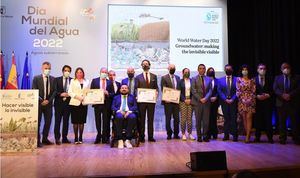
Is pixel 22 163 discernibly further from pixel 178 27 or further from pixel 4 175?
pixel 178 27

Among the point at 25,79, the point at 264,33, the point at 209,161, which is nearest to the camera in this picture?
the point at 209,161

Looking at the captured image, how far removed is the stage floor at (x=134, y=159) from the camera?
12.5 feet

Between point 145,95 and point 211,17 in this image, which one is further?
point 211,17

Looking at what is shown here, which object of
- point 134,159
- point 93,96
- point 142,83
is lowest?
point 134,159

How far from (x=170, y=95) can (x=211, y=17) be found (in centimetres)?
273

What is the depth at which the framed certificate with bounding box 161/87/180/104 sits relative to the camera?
6.45 m

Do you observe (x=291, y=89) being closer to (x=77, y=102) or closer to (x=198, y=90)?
(x=198, y=90)

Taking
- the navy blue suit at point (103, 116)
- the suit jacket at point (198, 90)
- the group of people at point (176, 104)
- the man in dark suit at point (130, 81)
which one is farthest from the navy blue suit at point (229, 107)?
the navy blue suit at point (103, 116)

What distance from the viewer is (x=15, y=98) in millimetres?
5219

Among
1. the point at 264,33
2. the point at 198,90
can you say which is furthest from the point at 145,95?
the point at 264,33

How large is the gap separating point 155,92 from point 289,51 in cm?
322

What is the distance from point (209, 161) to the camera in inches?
144

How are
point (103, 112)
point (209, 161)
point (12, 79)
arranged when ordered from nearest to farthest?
point (209, 161)
point (103, 112)
point (12, 79)

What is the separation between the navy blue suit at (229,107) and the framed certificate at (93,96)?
7.23 ft
